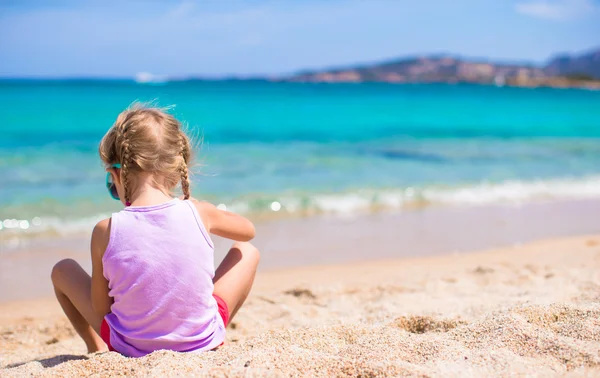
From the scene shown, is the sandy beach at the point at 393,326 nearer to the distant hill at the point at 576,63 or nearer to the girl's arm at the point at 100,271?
the girl's arm at the point at 100,271

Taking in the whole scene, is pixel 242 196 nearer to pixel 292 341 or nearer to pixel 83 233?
pixel 83 233

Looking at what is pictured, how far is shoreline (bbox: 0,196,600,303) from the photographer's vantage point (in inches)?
189

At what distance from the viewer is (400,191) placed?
7.95 meters

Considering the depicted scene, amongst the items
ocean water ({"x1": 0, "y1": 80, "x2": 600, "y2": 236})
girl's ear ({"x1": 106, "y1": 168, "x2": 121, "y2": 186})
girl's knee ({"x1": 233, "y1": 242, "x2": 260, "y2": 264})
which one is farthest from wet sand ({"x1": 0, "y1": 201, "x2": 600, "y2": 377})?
ocean water ({"x1": 0, "y1": 80, "x2": 600, "y2": 236})

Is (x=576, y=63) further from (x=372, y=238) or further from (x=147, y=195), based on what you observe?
(x=147, y=195)

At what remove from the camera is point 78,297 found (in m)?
2.46

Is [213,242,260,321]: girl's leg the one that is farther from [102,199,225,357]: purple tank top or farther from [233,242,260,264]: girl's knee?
[102,199,225,357]: purple tank top

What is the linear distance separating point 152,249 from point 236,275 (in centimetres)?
59

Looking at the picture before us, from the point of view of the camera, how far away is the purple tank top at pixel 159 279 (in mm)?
2133

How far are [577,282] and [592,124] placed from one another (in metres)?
20.4

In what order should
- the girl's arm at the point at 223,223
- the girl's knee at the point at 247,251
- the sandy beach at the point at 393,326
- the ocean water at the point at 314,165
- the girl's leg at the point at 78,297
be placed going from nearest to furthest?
the sandy beach at the point at 393,326
the girl's arm at the point at 223,223
the girl's leg at the point at 78,297
the girl's knee at the point at 247,251
the ocean water at the point at 314,165

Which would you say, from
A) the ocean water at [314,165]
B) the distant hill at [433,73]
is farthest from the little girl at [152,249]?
the distant hill at [433,73]

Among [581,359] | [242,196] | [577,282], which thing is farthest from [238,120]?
[581,359]

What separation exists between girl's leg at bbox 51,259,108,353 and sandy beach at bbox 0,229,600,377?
12cm
